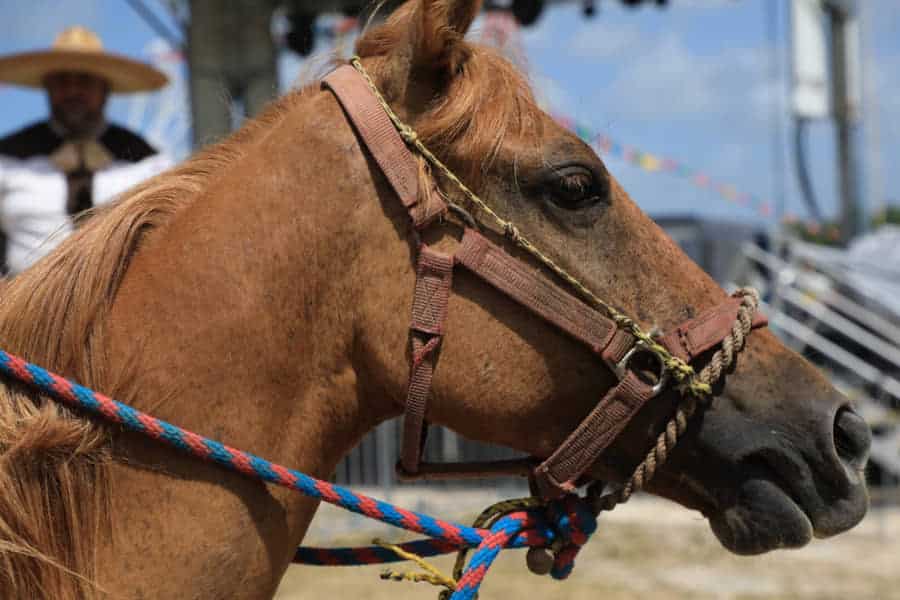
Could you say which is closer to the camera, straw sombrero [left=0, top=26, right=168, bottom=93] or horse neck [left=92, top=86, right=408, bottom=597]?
horse neck [left=92, top=86, right=408, bottom=597]

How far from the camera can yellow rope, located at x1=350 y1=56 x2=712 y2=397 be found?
174 centimetres

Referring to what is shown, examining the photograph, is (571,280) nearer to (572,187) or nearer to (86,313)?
(572,187)

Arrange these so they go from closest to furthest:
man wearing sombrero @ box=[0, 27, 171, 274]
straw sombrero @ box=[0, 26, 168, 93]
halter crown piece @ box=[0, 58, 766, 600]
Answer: halter crown piece @ box=[0, 58, 766, 600], man wearing sombrero @ box=[0, 27, 171, 274], straw sombrero @ box=[0, 26, 168, 93]

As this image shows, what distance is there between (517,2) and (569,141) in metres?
8.11

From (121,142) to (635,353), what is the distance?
3.17m

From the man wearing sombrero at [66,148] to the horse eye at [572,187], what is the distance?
256cm

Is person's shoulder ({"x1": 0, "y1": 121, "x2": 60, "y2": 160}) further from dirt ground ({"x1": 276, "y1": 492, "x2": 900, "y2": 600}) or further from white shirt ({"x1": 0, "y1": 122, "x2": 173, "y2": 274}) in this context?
dirt ground ({"x1": 276, "y1": 492, "x2": 900, "y2": 600})

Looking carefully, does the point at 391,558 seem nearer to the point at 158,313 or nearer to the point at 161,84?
the point at 158,313

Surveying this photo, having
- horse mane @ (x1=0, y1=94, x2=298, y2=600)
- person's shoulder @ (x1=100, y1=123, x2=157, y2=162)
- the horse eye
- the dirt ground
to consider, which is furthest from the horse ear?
the dirt ground

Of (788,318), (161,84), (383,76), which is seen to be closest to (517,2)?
(788,318)

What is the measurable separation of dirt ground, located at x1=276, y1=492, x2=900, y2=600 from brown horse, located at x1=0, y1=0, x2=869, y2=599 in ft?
14.9

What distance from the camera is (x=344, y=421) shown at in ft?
5.87

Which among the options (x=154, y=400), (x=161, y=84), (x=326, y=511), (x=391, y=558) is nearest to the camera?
(x=154, y=400)

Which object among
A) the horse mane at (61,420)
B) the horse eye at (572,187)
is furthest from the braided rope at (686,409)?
the horse mane at (61,420)
